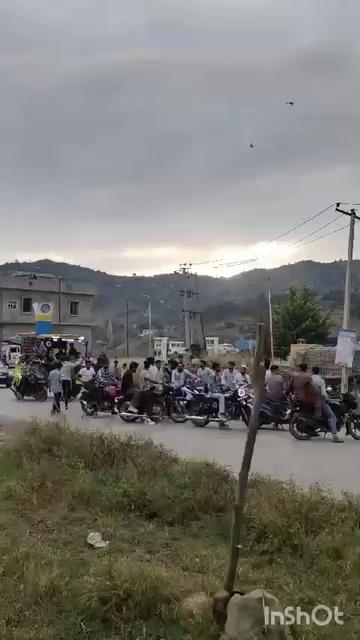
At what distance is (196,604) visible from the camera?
4715mm

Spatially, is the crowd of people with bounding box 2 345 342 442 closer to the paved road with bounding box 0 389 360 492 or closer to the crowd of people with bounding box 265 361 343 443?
the crowd of people with bounding box 265 361 343 443

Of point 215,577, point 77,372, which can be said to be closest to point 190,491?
point 215,577

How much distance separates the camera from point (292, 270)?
561 feet

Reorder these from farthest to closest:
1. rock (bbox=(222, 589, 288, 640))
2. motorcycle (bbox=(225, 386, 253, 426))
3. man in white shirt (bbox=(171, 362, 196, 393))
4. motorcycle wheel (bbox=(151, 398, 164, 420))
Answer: man in white shirt (bbox=(171, 362, 196, 393))
motorcycle wheel (bbox=(151, 398, 164, 420))
motorcycle (bbox=(225, 386, 253, 426))
rock (bbox=(222, 589, 288, 640))

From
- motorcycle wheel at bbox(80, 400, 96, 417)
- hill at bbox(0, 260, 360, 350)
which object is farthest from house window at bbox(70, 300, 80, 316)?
hill at bbox(0, 260, 360, 350)

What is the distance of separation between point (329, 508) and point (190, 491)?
5.47 ft

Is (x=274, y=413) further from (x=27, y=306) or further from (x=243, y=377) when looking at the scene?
(x=27, y=306)

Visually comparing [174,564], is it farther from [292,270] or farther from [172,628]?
[292,270]

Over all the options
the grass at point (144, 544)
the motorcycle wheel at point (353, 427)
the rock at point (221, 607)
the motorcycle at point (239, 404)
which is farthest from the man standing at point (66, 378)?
the rock at point (221, 607)

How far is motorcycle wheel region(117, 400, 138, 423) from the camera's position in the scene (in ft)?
61.3

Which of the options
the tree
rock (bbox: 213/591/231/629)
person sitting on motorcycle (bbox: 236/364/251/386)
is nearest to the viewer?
rock (bbox: 213/591/231/629)

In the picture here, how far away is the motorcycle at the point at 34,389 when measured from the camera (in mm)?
26297

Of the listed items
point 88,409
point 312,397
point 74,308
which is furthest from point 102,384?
point 74,308

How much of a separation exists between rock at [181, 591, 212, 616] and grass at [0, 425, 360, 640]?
6 cm
